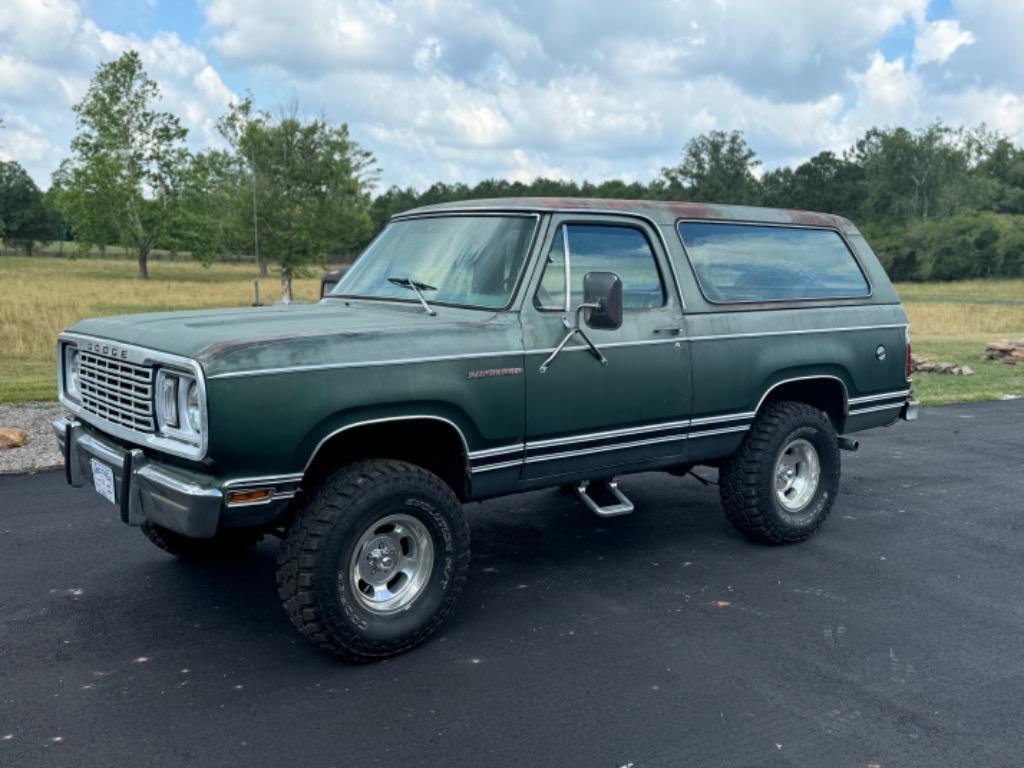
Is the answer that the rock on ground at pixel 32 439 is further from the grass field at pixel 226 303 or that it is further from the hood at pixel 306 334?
the hood at pixel 306 334

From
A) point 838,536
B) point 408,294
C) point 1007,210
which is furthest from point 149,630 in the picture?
point 1007,210

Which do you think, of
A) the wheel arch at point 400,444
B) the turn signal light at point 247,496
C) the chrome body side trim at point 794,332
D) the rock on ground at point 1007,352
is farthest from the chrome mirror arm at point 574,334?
the rock on ground at point 1007,352

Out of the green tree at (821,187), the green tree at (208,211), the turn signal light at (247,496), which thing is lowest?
the turn signal light at (247,496)

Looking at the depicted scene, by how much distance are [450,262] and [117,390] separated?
1.76 m

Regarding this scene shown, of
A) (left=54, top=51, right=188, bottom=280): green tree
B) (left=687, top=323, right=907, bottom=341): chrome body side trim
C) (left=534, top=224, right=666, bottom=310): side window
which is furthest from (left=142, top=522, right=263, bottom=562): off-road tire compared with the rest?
(left=54, top=51, right=188, bottom=280): green tree

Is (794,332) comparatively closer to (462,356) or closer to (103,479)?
(462,356)

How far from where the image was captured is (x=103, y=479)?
426 cm

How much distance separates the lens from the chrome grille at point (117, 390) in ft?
13.1

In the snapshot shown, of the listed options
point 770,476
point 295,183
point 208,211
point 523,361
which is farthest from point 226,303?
Answer: point 523,361

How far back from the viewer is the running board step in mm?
5008

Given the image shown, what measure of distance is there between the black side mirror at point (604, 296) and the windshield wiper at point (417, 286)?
2.56 feet

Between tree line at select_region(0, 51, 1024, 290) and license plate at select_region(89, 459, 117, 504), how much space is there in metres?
6.44

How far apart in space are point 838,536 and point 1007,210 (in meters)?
99.3

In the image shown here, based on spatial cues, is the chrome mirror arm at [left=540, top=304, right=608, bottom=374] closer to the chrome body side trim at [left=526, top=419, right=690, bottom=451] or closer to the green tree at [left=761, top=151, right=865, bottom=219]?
the chrome body side trim at [left=526, top=419, right=690, bottom=451]
